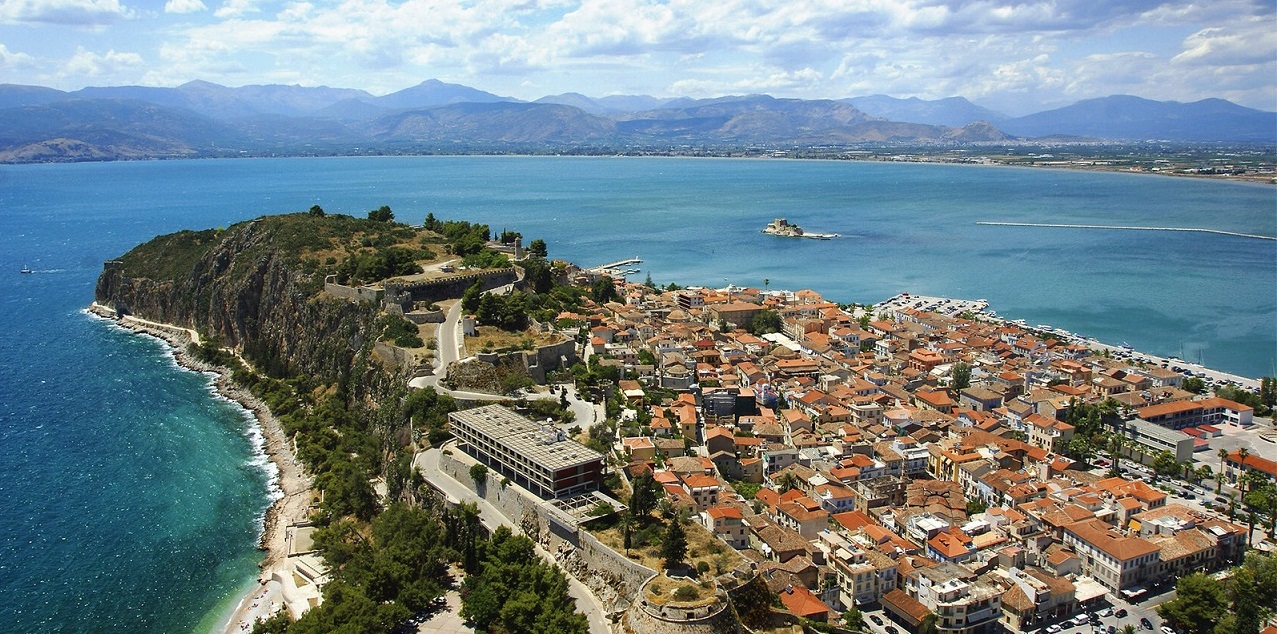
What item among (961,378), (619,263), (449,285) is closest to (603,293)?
(449,285)

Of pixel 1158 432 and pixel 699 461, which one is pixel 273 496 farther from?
pixel 1158 432

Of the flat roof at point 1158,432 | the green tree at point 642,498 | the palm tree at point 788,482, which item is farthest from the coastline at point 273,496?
the flat roof at point 1158,432

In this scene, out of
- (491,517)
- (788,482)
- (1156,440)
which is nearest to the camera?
(491,517)

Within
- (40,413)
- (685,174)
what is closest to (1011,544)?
(40,413)

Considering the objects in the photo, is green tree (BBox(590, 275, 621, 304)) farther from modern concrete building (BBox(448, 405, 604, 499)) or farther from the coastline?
modern concrete building (BBox(448, 405, 604, 499))

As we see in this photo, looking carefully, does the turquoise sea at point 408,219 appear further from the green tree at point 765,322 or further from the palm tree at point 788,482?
the green tree at point 765,322

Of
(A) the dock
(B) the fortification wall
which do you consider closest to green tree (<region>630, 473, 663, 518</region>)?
(B) the fortification wall
